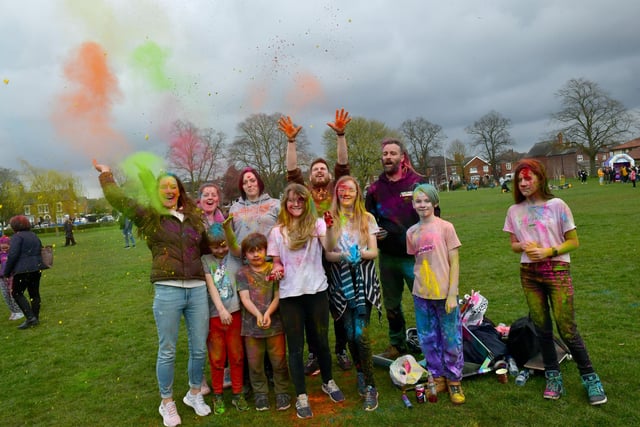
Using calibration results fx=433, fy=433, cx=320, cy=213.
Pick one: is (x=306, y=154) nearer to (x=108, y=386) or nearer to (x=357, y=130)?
(x=108, y=386)

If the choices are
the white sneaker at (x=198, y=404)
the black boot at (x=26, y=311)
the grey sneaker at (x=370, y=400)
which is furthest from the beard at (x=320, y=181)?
the black boot at (x=26, y=311)

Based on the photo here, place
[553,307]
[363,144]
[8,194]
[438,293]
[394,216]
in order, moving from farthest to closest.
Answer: [363,144] < [8,194] < [394,216] < [438,293] < [553,307]

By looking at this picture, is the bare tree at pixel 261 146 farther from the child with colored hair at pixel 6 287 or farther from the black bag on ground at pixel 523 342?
the child with colored hair at pixel 6 287

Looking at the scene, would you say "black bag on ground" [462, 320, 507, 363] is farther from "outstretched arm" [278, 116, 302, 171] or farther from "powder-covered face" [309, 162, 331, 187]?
"outstretched arm" [278, 116, 302, 171]

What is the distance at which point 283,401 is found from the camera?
14.0 feet

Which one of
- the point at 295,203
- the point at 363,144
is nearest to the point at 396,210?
the point at 295,203

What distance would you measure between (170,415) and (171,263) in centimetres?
148

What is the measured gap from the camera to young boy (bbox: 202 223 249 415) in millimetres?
4340

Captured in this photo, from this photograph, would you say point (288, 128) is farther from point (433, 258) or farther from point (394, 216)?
point (433, 258)

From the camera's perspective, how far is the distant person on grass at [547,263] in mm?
3838

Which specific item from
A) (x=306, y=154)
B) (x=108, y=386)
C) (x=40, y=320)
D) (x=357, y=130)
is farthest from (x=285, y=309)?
(x=357, y=130)

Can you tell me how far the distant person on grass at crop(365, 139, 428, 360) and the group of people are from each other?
1.30 ft

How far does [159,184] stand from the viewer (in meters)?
4.13

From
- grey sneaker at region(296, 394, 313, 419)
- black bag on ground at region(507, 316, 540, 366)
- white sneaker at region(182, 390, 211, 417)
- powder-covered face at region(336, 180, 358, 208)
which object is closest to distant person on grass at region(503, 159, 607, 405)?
black bag on ground at region(507, 316, 540, 366)
